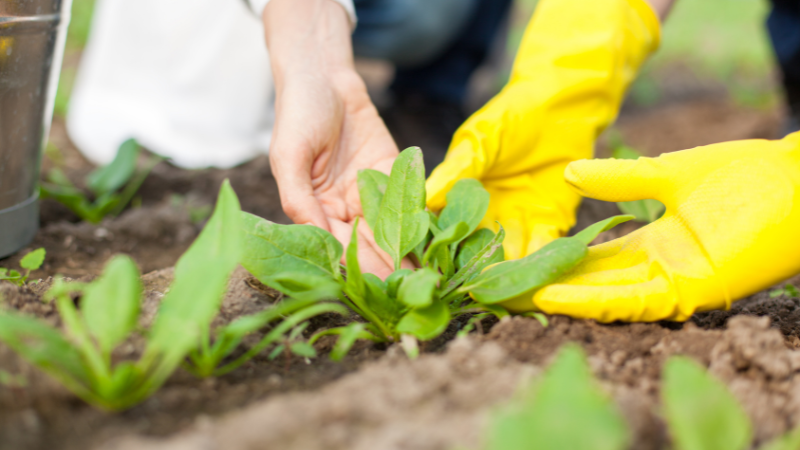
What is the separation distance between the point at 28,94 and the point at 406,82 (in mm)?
2027

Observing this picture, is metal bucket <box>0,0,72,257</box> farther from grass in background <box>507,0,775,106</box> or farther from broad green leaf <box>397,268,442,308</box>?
grass in background <box>507,0,775,106</box>

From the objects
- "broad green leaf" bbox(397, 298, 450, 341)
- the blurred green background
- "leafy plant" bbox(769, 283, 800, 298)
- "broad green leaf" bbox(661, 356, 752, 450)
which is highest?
"broad green leaf" bbox(661, 356, 752, 450)

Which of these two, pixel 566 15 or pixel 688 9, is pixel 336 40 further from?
pixel 688 9

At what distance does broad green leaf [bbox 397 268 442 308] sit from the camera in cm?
76

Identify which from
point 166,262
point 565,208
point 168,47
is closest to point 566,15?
point 565,208

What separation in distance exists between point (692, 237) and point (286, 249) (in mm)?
731

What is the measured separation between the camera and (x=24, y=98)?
1124mm

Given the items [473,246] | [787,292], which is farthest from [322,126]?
[787,292]

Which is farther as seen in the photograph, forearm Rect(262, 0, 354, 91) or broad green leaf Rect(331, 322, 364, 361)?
forearm Rect(262, 0, 354, 91)

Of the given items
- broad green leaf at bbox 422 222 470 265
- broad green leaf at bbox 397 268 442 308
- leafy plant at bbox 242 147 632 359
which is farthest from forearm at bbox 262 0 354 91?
broad green leaf at bbox 397 268 442 308

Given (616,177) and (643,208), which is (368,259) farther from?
(643,208)

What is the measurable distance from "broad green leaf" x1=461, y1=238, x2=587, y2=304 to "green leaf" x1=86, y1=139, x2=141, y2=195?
1.21 m

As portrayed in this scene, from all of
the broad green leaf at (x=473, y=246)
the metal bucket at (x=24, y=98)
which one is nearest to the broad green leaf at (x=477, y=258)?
the broad green leaf at (x=473, y=246)

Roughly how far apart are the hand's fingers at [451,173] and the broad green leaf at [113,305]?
0.63 metres
